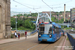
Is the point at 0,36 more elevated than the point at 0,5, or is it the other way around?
the point at 0,5

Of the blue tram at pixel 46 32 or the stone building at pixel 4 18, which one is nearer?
the blue tram at pixel 46 32

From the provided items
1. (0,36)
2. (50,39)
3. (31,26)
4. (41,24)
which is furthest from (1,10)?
(31,26)

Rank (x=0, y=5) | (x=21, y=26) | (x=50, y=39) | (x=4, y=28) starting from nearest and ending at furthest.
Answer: (x=50, y=39) < (x=0, y=5) < (x=4, y=28) < (x=21, y=26)

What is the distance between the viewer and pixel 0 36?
22.1m

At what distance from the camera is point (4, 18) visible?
77.0ft

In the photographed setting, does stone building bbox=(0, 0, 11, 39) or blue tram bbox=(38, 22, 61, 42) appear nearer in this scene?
blue tram bbox=(38, 22, 61, 42)

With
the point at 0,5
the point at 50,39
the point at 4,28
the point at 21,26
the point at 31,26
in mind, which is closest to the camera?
the point at 50,39

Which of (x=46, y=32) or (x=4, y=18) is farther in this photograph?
(x=4, y=18)

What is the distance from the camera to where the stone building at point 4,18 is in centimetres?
2245

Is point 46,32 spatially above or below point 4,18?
below

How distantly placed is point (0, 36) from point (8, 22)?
3.44 metres

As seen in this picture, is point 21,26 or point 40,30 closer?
point 40,30

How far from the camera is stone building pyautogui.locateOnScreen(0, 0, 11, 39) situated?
22453 mm

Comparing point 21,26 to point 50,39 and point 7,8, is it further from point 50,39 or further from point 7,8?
point 50,39
